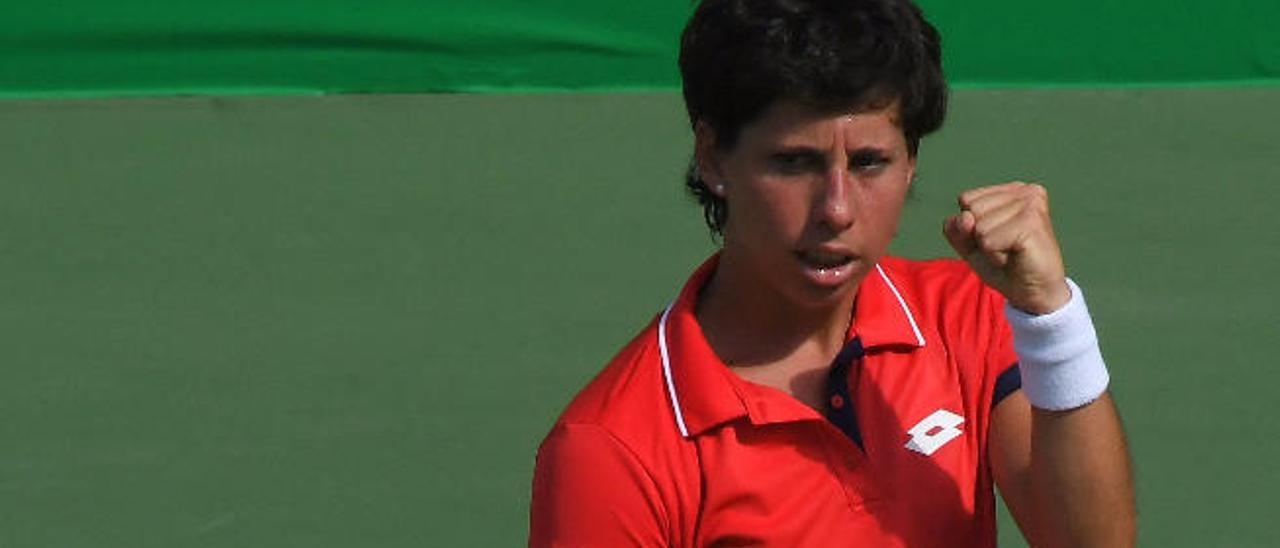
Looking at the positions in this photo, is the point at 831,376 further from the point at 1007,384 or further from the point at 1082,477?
the point at 1082,477

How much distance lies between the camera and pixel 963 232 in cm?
286

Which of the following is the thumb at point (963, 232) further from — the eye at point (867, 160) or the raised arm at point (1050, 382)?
the eye at point (867, 160)

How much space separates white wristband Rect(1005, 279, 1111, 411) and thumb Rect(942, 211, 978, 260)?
106mm

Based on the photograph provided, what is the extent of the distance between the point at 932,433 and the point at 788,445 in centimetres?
15

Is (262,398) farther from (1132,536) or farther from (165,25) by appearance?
(1132,536)

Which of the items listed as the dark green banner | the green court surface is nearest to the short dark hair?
the green court surface

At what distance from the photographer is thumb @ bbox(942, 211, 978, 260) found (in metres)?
2.86

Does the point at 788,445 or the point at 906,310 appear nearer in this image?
the point at 788,445

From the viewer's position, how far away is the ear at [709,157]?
3.04m

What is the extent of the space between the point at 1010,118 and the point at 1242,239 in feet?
2.46

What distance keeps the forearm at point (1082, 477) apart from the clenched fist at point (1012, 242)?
13 centimetres

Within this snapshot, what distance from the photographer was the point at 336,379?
223 inches

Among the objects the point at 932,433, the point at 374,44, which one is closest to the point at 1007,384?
the point at 932,433

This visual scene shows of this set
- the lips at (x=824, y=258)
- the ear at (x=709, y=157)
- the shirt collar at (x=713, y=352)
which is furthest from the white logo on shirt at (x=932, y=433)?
the ear at (x=709, y=157)
